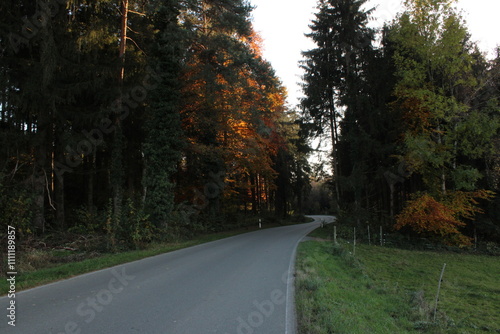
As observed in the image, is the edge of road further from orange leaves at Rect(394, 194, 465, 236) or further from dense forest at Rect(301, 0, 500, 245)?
dense forest at Rect(301, 0, 500, 245)

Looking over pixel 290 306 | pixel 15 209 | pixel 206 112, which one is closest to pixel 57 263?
pixel 15 209

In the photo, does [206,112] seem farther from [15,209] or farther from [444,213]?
[444,213]

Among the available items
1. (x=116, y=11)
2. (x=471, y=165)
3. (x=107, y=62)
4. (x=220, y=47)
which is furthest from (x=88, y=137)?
(x=471, y=165)

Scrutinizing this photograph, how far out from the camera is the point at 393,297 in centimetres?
833

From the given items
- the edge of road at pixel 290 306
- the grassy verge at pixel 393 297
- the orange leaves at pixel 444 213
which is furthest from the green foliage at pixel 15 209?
the orange leaves at pixel 444 213

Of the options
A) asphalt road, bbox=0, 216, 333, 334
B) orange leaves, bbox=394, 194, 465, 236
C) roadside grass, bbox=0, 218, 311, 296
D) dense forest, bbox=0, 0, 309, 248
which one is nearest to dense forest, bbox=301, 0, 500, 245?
orange leaves, bbox=394, 194, 465, 236

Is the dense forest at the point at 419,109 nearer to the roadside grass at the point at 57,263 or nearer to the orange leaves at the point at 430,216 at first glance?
the orange leaves at the point at 430,216

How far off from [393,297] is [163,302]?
593 cm

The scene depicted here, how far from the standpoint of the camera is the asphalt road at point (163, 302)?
477 centimetres

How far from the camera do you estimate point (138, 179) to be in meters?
25.2

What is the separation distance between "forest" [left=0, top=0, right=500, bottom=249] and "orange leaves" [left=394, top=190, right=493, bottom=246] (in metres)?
0.10

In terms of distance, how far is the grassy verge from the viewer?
564cm

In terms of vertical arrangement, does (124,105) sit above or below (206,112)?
below

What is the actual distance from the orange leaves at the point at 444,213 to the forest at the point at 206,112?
10cm
